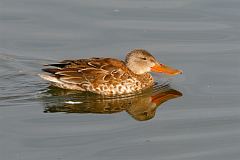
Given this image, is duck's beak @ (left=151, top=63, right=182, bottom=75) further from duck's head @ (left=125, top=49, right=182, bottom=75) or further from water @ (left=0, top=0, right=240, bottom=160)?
water @ (left=0, top=0, right=240, bottom=160)

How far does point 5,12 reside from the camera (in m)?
16.7

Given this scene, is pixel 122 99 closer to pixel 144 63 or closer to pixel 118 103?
pixel 118 103

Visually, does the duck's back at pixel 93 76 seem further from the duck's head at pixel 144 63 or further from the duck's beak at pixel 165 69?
the duck's beak at pixel 165 69

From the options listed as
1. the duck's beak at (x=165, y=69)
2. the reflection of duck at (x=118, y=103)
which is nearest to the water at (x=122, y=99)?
the reflection of duck at (x=118, y=103)

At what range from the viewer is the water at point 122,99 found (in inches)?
443

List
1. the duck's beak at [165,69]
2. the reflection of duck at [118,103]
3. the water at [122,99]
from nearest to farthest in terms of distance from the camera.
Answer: the water at [122,99] → the reflection of duck at [118,103] → the duck's beak at [165,69]

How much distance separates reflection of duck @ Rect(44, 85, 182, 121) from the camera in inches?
501

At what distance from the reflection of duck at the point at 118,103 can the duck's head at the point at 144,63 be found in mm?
323

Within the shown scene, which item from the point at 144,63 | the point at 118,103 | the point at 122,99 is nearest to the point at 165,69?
the point at 144,63

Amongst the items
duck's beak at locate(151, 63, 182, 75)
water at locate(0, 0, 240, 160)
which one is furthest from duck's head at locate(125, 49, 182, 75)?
water at locate(0, 0, 240, 160)

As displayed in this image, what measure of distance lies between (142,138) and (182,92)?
7.27 feet

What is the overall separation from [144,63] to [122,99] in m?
0.86

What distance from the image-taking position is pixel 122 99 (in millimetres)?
13469

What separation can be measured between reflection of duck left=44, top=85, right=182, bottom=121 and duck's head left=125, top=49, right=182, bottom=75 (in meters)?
0.32
